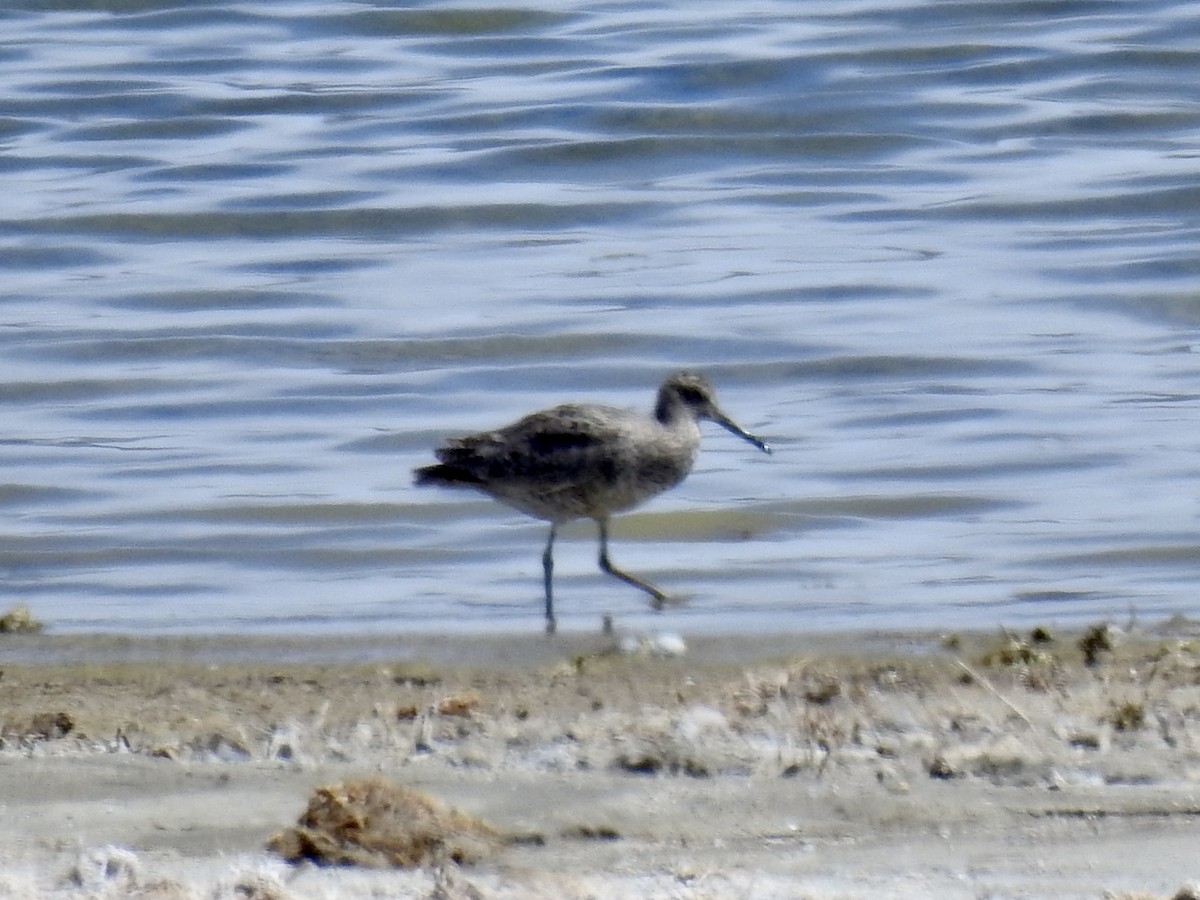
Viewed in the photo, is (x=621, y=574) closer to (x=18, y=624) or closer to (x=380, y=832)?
(x=18, y=624)

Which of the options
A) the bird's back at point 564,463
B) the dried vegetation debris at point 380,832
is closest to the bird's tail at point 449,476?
the bird's back at point 564,463

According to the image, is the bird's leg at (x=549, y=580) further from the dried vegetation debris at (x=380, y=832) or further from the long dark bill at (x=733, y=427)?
the dried vegetation debris at (x=380, y=832)

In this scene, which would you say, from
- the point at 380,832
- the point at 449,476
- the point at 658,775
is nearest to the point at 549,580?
the point at 449,476

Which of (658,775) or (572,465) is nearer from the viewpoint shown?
(658,775)

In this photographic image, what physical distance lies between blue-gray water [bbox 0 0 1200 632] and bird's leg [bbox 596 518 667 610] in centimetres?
10

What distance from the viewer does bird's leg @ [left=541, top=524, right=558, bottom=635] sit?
751cm

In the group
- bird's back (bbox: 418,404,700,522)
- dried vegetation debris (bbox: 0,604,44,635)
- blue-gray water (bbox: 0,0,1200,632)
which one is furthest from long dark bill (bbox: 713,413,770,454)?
dried vegetation debris (bbox: 0,604,44,635)

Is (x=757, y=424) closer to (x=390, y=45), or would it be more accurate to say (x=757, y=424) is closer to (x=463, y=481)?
(x=463, y=481)

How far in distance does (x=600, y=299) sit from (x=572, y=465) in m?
4.73

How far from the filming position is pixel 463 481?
8.20 meters

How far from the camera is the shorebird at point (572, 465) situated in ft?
26.6

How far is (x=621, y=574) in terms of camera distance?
8188mm

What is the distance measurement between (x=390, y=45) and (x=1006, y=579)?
12.9 metres

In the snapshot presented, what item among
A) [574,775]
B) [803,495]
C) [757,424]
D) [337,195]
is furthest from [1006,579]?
[337,195]
